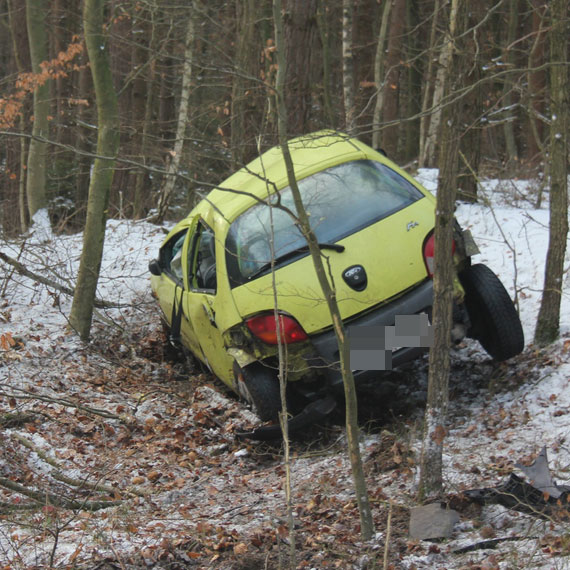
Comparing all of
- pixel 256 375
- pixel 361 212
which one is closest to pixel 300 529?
pixel 256 375

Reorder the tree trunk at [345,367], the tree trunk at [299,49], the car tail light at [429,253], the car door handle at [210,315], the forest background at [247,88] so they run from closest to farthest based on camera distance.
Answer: the tree trunk at [345,367] → the forest background at [247,88] → the car tail light at [429,253] → the car door handle at [210,315] → the tree trunk at [299,49]

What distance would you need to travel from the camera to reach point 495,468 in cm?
441

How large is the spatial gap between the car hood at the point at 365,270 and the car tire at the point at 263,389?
0.50m

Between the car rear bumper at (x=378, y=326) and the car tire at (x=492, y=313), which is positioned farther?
the car tire at (x=492, y=313)

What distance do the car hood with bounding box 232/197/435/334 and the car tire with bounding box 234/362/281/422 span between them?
498 mm

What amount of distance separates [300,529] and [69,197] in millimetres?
21444

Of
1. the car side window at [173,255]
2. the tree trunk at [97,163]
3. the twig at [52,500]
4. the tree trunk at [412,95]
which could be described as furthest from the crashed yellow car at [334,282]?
the tree trunk at [412,95]

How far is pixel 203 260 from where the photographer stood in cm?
675

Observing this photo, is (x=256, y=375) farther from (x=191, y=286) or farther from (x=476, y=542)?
(x=476, y=542)

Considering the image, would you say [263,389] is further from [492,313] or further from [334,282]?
[492,313]

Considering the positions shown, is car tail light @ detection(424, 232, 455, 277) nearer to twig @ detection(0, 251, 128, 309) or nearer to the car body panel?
the car body panel

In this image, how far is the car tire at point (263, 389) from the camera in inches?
222

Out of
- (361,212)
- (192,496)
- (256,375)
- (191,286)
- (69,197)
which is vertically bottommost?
(192,496)

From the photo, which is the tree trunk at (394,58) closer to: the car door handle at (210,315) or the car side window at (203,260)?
the car side window at (203,260)
